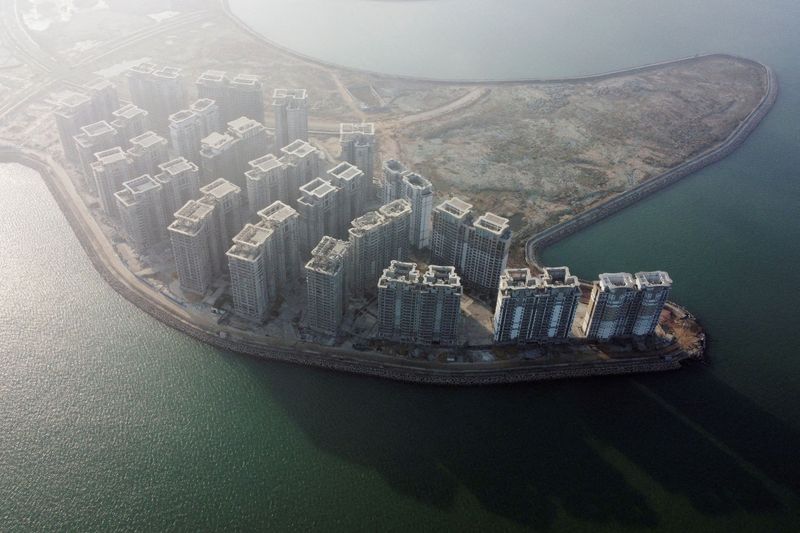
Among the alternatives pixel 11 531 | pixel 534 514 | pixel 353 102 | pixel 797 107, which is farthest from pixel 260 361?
pixel 797 107

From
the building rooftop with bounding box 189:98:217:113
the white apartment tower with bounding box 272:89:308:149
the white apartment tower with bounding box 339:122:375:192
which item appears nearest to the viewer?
the white apartment tower with bounding box 339:122:375:192

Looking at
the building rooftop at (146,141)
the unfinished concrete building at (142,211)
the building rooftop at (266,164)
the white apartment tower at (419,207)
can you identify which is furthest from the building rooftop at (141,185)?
the white apartment tower at (419,207)

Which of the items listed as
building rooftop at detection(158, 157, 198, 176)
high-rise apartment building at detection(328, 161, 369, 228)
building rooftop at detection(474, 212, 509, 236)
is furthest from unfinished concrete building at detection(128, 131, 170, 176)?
building rooftop at detection(474, 212, 509, 236)

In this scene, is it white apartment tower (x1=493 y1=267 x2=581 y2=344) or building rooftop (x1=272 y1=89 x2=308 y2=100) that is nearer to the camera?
white apartment tower (x1=493 y1=267 x2=581 y2=344)

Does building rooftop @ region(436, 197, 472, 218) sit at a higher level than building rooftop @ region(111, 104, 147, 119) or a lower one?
lower

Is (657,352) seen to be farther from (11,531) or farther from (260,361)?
(11,531)

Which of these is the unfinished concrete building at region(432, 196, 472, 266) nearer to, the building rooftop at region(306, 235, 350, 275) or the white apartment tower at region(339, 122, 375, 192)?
the building rooftop at region(306, 235, 350, 275)

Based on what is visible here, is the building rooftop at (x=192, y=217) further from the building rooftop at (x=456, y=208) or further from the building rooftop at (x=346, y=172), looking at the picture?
the building rooftop at (x=456, y=208)

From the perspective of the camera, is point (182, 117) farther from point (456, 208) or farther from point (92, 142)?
point (456, 208)
